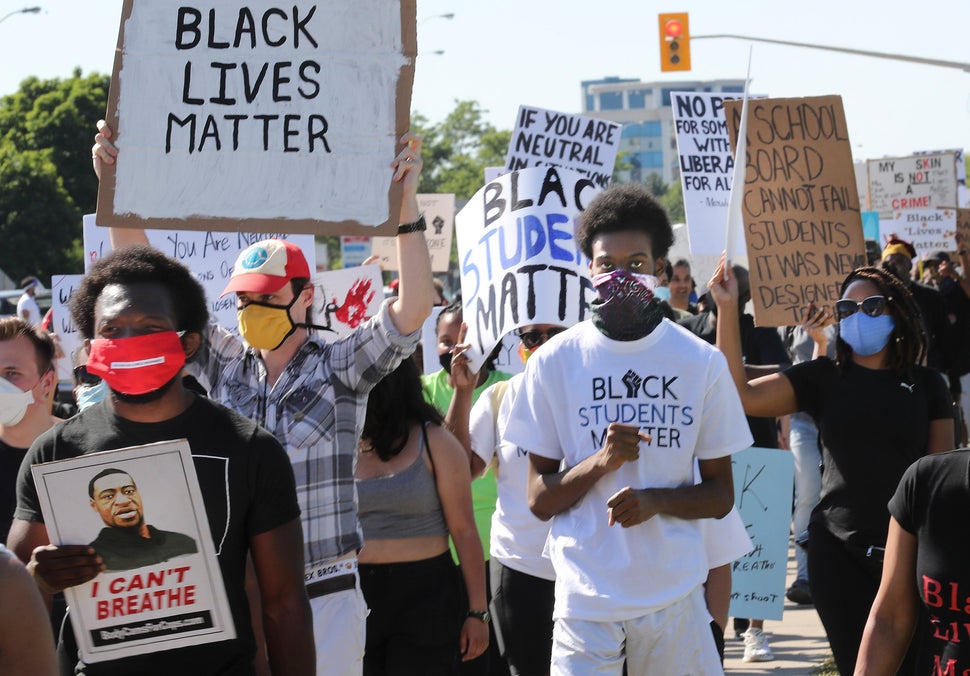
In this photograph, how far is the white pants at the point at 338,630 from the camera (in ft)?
13.6

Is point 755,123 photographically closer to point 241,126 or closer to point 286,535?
point 241,126

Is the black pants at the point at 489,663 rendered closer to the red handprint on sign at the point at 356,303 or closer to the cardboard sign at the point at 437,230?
the red handprint on sign at the point at 356,303

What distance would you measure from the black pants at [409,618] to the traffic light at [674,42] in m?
15.4

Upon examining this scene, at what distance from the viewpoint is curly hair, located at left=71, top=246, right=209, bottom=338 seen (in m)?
3.24

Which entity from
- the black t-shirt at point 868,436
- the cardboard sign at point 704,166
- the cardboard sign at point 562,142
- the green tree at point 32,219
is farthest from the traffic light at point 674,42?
the green tree at point 32,219

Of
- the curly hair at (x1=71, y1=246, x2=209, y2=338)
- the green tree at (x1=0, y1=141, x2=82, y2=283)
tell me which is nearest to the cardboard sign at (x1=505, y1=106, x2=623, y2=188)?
the curly hair at (x1=71, y1=246, x2=209, y2=338)

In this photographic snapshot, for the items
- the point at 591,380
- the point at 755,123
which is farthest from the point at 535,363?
the point at 755,123

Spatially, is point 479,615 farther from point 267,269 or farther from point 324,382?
point 267,269

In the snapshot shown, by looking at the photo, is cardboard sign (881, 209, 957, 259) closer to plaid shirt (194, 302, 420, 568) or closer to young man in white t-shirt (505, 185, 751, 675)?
young man in white t-shirt (505, 185, 751, 675)

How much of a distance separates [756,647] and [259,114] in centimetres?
474

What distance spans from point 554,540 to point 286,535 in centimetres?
117

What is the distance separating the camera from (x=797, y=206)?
22.5 feet

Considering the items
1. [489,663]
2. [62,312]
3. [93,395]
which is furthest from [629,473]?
[62,312]

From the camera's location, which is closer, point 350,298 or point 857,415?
point 857,415
